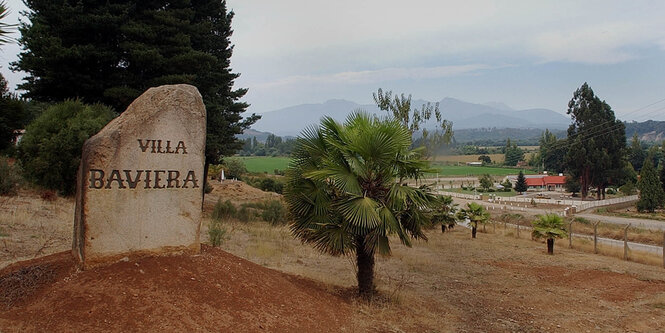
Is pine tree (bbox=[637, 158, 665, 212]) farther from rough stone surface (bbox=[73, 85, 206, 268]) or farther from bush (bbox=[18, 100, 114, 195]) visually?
rough stone surface (bbox=[73, 85, 206, 268])

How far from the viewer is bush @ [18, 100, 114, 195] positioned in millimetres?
15539

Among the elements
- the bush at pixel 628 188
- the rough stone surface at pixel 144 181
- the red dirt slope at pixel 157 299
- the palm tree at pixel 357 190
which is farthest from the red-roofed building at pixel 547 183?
the rough stone surface at pixel 144 181

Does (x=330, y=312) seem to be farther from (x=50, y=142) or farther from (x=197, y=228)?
(x=50, y=142)

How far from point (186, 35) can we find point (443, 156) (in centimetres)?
1164

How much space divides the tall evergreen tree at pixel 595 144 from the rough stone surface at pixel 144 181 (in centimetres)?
7285

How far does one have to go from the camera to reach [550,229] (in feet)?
58.7

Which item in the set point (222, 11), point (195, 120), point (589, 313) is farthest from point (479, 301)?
point (222, 11)

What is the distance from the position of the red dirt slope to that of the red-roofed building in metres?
99.3

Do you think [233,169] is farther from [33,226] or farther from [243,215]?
[33,226]

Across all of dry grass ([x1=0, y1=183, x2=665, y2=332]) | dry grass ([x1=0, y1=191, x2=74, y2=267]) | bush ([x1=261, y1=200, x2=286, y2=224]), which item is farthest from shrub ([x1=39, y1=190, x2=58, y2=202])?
bush ([x1=261, y1=200, x2=286, y2=224])

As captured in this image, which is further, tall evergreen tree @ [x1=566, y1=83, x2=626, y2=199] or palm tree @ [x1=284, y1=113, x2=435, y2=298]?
tall evergreen tree @ [x1=566, y1=83, x2=626, y2=199]

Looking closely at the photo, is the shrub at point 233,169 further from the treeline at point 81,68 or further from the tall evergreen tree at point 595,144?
the tall evergreen tree at point 595,144

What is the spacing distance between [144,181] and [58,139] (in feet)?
35.6


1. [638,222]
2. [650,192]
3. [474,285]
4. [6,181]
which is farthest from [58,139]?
[650,192]
